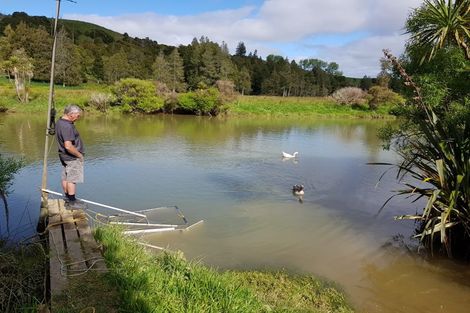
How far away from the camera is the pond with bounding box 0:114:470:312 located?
792cm

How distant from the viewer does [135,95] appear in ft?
148

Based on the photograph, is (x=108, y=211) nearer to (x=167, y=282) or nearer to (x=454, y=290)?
(x=167, y=282)

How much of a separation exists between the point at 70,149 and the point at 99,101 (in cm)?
3901

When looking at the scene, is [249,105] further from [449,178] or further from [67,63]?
[449,178]

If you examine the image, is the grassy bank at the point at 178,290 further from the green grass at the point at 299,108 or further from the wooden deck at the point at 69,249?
the green grass at the point at 299,108

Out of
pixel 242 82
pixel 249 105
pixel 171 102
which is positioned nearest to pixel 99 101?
pixel 171 102

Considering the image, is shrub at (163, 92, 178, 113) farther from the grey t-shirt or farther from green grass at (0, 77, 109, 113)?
the grey t-shirt

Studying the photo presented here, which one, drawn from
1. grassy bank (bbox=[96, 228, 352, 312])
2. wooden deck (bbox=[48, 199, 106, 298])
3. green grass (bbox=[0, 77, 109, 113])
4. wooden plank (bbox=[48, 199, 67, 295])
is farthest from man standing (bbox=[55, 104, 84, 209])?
green grass (bbox=[0, 77, 109, 113])

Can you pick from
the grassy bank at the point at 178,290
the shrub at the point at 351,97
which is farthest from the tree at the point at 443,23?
the shrub at the point at 351,97

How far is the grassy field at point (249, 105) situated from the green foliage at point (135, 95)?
110 inches

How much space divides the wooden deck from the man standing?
0.71m

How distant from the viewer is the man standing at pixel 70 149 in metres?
7.12

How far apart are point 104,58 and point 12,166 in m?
62.5

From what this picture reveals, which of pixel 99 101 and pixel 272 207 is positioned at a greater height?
pixel 99 101
